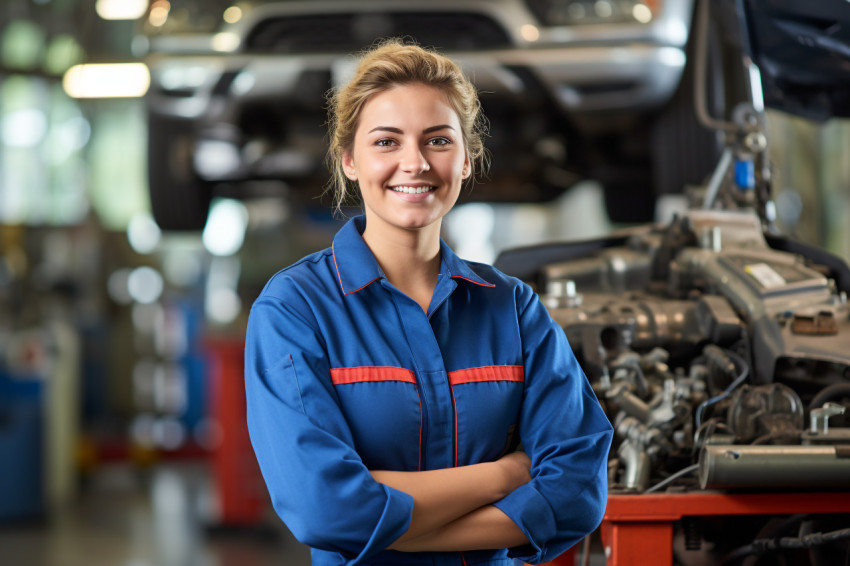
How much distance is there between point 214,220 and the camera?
10203 millimetres

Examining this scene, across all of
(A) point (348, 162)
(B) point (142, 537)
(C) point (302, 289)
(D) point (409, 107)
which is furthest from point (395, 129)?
(B) point (142, 537)

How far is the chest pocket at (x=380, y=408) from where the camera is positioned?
115cm

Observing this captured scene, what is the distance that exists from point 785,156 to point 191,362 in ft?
19.1

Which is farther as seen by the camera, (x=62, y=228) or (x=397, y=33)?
(x=62, y=228)

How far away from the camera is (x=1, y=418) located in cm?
494

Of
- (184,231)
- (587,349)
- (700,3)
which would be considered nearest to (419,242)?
(587,349)

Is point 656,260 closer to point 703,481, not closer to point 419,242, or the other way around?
point 703,481

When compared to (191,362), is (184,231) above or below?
above

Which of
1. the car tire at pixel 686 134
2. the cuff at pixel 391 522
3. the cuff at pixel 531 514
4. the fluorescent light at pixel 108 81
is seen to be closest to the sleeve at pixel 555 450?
the cuff at pixel 531 514

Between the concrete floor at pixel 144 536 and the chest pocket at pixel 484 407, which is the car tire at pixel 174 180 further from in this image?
the chest pocket at pixel 484 407

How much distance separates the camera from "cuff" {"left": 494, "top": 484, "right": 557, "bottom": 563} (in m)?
1.17

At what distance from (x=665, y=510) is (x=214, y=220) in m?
9.27

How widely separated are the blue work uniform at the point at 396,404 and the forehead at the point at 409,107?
178 mm

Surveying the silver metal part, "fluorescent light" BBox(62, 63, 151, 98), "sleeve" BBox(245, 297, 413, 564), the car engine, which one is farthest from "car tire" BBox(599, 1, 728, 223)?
"fluorescent light" BBox(62, 63, 151, 98)
